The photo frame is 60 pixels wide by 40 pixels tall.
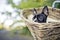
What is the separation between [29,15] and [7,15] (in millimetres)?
648

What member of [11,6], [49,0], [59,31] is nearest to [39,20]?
[59,31]

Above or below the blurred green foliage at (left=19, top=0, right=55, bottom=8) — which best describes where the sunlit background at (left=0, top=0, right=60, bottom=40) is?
below

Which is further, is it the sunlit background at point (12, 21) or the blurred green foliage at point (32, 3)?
the sunlit background at point (12, 21)

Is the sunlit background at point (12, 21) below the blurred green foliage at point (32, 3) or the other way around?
below

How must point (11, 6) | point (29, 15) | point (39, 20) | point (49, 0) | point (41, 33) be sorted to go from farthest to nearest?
1. point (11, 6)
2. point (49, 0)
3. point (29, 15)
4. point (39, 20)
5. point (41, 33)

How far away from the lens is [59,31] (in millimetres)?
508

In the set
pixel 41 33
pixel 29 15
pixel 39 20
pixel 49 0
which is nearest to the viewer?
pixel 41 33

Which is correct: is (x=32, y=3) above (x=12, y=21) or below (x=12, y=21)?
above

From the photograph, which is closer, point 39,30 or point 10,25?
point 39,30

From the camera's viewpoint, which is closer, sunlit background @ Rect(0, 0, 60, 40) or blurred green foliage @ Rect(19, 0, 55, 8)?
blurred green foliage @ Rect(19, 0, 55, 8)

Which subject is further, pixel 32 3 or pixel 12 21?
pixel 12 21

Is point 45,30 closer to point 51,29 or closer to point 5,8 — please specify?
point 51,29

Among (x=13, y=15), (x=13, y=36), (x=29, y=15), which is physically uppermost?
(x=29, y=15)

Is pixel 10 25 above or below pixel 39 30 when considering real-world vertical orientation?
below
